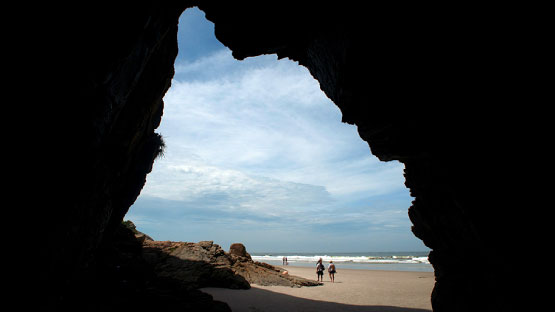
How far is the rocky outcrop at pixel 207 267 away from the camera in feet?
56.2

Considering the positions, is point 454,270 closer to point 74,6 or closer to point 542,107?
point 542,107

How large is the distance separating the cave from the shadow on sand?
4865 mm

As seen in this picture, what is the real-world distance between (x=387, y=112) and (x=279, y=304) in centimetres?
1084

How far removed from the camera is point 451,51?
256 inches

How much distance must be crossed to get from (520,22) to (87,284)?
16.4 metres

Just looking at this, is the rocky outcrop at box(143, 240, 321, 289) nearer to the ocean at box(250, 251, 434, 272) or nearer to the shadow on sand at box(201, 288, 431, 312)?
the shadow on sand at box(201, 288, 431, 312)

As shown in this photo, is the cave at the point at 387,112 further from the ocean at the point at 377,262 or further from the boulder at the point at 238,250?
the ocean at the point at 377,262

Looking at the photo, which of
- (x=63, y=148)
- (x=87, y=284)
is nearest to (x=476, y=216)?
(x=63, y=148)

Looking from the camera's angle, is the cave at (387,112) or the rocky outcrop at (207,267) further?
the rocky outcrop at (207,267)

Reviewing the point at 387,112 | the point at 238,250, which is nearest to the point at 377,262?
the point at 238,250

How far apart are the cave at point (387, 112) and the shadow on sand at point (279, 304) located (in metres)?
4.87

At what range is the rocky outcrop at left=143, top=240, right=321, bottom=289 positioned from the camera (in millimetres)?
17141

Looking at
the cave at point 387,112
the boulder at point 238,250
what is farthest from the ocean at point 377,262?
the cave at point 387,112

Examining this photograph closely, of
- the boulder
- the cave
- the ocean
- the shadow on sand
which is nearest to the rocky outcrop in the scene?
the boulder
